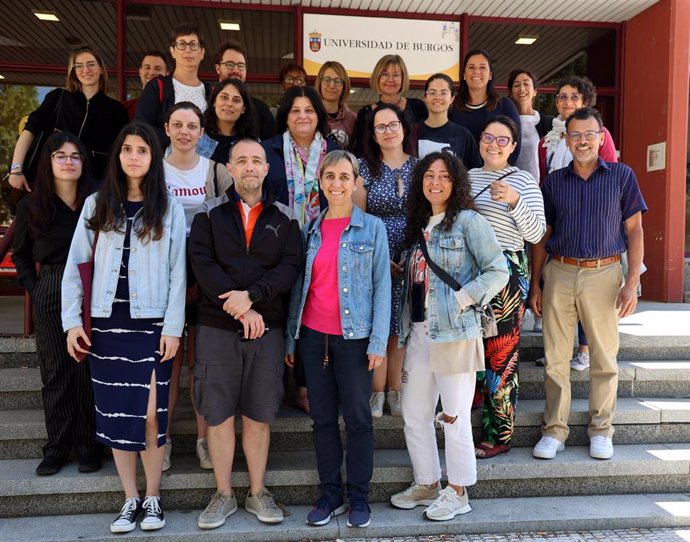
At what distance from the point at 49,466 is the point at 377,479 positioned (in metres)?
1.86

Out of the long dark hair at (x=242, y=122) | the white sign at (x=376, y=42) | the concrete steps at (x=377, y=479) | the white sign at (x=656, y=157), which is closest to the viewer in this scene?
the concrete steps at (x=377, y=479)

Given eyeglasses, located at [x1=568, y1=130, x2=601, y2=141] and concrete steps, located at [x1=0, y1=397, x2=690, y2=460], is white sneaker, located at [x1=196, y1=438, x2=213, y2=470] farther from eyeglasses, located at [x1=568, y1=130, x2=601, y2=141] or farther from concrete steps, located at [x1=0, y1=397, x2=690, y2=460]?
eyeglasses, located at [x1=568, y1=130, x2=601, y2=141]

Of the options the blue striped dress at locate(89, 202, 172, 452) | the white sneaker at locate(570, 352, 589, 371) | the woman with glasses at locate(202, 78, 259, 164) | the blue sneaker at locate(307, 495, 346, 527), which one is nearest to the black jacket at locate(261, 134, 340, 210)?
the woman with glasses at locate(202, 78, 259, 164)

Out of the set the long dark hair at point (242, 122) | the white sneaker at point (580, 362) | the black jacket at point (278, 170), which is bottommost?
the white sneaker at point (580, 362)

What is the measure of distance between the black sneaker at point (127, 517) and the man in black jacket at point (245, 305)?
35 cm

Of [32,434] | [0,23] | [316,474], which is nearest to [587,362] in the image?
[316,474]

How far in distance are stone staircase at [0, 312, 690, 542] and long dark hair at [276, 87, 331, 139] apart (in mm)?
1792

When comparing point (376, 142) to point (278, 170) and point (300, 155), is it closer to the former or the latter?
point (300, 155)

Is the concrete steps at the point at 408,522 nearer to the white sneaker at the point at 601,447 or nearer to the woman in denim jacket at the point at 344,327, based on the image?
the woman in denim jacket at the point at 344,327

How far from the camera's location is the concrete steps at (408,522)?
129 inches

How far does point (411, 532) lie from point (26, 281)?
2565 millimetres

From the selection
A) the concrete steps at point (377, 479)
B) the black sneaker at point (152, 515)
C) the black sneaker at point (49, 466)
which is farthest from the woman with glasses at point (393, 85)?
the black sneaker at point (49, 466)

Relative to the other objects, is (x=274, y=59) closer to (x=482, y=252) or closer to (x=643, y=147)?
(x=643, y=147)

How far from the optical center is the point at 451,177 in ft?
11.1
